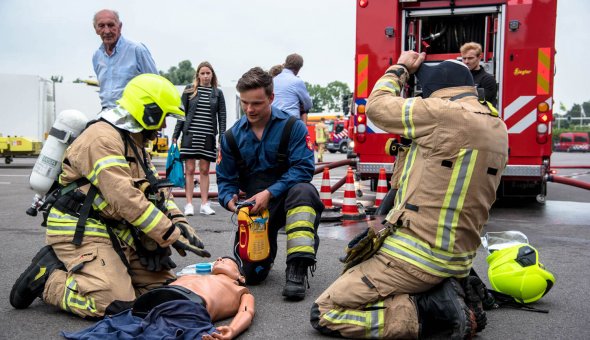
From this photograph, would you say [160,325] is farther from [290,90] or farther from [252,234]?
[290,90]

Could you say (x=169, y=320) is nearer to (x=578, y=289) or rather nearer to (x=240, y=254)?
(x=240, y=254)

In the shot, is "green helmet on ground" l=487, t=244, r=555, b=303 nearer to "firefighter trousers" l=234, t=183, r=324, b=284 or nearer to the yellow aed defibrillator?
"firefighter trousers" l=234, t=183, r=324, b=284

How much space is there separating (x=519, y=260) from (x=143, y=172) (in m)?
2.39

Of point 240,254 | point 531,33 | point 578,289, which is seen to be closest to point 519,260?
point 578,289

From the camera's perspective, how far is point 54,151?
3.82 metres

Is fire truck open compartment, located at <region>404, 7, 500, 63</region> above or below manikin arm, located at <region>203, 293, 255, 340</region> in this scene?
above

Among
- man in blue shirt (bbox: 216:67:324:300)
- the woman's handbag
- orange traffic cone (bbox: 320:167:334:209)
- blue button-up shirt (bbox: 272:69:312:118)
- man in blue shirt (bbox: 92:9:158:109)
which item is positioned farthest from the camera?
orange traffic cone (bbox: 320:167:334:209)

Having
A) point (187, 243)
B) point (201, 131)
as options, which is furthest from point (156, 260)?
point (201, 131)

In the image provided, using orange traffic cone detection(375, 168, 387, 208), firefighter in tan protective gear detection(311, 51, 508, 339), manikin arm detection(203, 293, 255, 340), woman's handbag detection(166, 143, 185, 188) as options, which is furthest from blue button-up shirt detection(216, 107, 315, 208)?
orange traffic cone detection(375, 168, 387, 208)

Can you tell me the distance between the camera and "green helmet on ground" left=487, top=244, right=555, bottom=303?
376 centimetres

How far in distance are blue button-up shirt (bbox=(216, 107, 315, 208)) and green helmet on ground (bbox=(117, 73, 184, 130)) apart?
69cm

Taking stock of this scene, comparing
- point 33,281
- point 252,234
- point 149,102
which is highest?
point 149,102

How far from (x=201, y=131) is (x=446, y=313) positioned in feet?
16.1

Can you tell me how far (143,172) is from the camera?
385 cm
